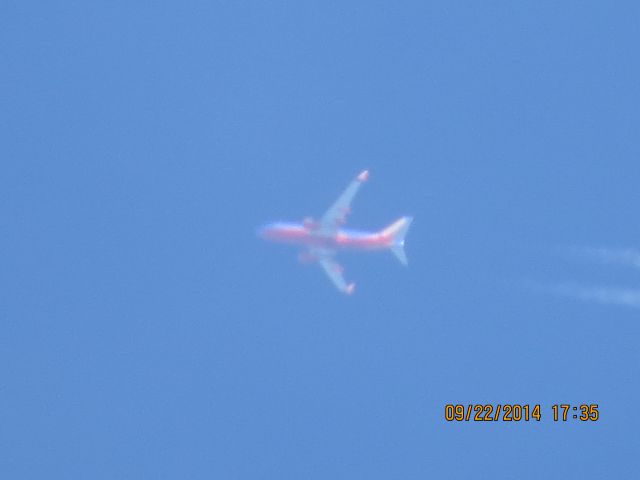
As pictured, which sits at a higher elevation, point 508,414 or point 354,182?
point 354,182

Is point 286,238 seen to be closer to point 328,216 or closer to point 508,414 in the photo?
point 328,216

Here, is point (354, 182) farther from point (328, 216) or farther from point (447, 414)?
point (447, 414)

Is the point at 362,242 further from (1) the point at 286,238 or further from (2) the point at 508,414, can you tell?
(2) the point at 508,414

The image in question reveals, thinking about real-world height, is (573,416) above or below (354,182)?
below

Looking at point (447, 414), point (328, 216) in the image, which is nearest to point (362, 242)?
point (328, 216)

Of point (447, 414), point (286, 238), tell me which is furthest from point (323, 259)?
point (447, 414)
